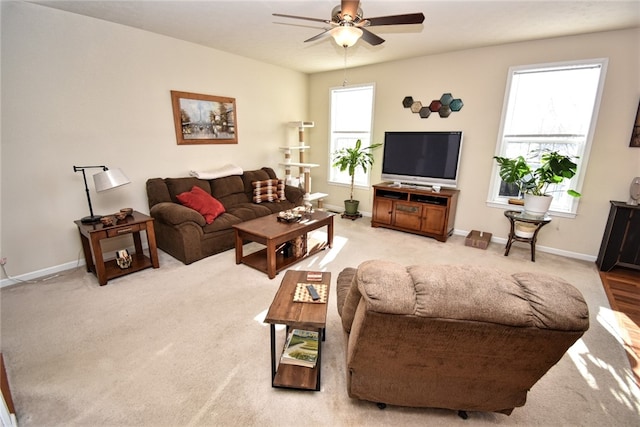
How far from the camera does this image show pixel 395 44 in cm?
366

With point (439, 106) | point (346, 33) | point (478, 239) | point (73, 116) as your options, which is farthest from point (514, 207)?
point (73, 116)

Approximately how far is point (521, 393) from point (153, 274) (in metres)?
3.23

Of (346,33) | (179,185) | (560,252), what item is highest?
(346,33)

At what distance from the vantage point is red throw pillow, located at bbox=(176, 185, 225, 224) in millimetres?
3482

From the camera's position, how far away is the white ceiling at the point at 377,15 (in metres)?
2.56

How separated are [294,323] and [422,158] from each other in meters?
3.59

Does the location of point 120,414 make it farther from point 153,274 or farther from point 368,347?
point 153,274

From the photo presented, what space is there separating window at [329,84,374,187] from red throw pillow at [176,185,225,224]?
2.69 m

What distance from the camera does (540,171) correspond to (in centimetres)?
335

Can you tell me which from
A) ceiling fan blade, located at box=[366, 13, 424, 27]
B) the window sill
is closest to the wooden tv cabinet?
the window sill

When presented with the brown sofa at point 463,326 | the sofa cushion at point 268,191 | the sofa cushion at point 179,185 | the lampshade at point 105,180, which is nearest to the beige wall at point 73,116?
the sofa cushion at point 179,185

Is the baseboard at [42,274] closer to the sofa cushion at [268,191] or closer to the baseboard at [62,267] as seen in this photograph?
the baseboard at [62,267]

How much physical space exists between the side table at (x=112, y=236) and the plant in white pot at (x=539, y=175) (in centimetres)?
427

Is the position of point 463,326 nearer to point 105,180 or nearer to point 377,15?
point 377,15
